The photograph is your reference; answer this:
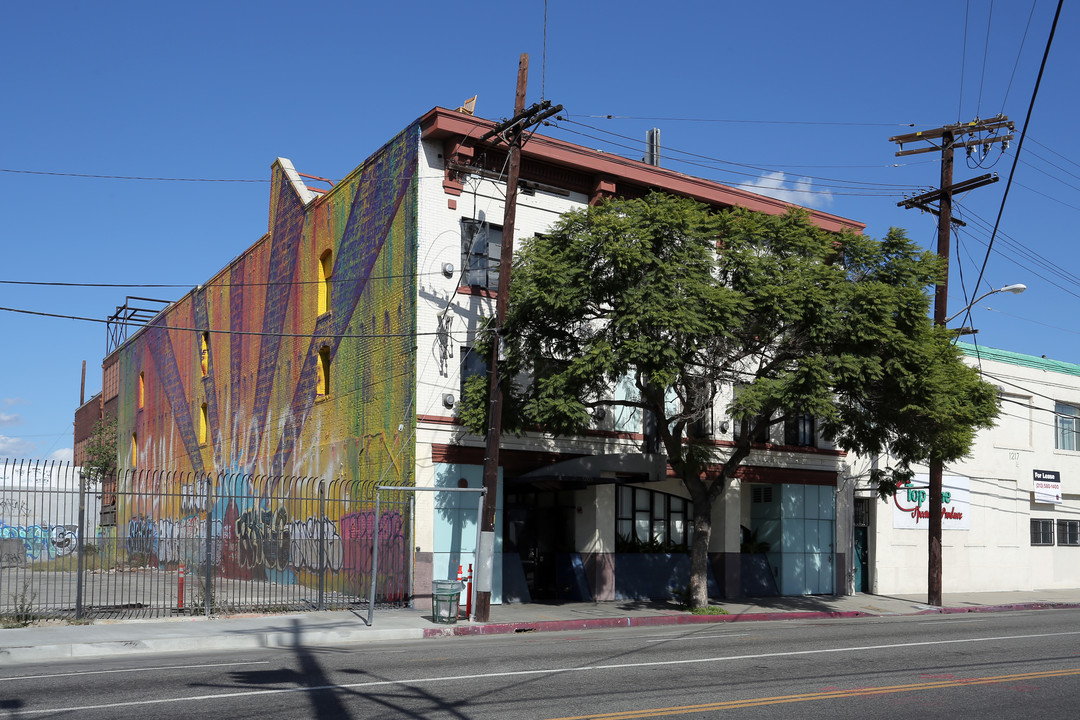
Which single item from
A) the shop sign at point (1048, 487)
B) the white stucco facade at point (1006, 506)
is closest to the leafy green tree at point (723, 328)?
the white stucco facade at point (1006, 506)

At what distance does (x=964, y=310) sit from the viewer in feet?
87.5

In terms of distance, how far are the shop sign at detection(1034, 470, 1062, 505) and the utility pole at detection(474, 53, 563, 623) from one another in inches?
955

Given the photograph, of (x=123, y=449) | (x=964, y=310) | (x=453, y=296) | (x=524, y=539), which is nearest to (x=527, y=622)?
(x=524, y=539)

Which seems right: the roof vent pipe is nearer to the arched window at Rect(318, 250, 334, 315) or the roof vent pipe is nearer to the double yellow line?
the arched window at Rect(318, 250, 334, 315)

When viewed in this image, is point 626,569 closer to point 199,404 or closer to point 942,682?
point 942,682

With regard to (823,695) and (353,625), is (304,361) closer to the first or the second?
(353,625)

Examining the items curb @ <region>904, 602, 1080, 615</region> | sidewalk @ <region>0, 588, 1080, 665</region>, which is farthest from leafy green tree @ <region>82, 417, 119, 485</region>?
curb @ <region>904, 602, 1080, 615</region>

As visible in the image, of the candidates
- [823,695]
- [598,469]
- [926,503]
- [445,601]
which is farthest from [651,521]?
[823,695]

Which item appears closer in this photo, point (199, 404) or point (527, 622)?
point (527, 622)

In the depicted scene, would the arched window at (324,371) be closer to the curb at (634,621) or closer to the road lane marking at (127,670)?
the curb at (634,621)

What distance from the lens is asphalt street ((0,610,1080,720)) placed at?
31.5ft

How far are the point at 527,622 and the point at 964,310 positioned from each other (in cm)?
1515

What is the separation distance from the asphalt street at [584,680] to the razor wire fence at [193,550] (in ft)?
15.4

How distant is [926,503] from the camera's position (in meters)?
32.0
